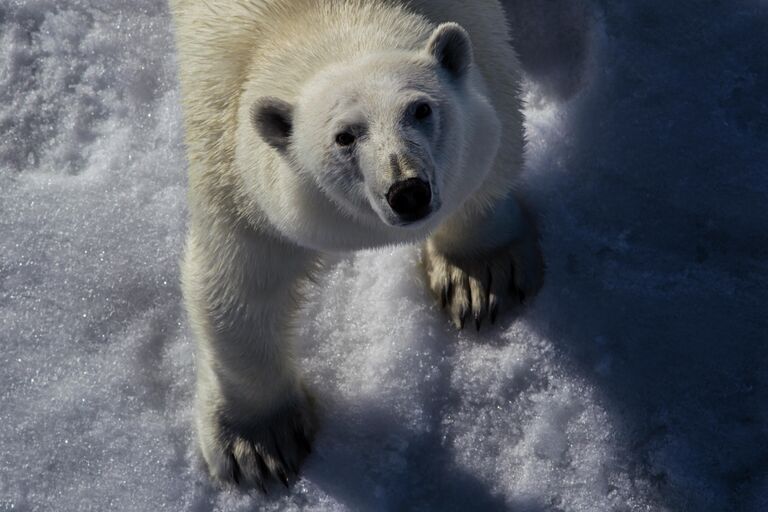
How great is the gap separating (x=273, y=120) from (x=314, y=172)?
0.20m

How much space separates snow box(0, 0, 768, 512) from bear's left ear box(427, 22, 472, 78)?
1.45 m

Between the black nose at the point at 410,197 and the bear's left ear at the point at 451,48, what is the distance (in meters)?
0.53

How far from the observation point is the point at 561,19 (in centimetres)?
491

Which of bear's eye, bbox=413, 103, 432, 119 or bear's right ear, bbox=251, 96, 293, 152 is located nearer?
bear's eye, bbox=413, 103, 432, 119

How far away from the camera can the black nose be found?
2.79 metres

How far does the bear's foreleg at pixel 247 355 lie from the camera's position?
12.2ft

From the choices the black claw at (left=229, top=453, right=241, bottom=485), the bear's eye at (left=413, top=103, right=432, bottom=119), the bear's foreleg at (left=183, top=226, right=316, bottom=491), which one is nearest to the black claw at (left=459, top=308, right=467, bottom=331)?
the bear's foreleg at (left=183, top=226, right=316, bottom=491)

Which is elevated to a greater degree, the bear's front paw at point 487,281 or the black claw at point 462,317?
the bear's front paw at point 487,281

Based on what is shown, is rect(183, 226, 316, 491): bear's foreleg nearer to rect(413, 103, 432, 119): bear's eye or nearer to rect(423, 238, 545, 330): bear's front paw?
rect(423, 238, 545, 330): bear's front paw

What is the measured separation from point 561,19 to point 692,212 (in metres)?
1.11

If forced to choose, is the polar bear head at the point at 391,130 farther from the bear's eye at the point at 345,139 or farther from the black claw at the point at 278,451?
the black claw at the point at 278,451

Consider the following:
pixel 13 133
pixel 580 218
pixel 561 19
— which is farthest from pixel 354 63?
pixel 13 133

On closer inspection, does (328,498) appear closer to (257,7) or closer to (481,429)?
(481,429)

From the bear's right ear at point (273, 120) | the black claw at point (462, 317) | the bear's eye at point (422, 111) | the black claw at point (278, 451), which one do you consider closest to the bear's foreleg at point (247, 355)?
the black claw at point (278, 451)
